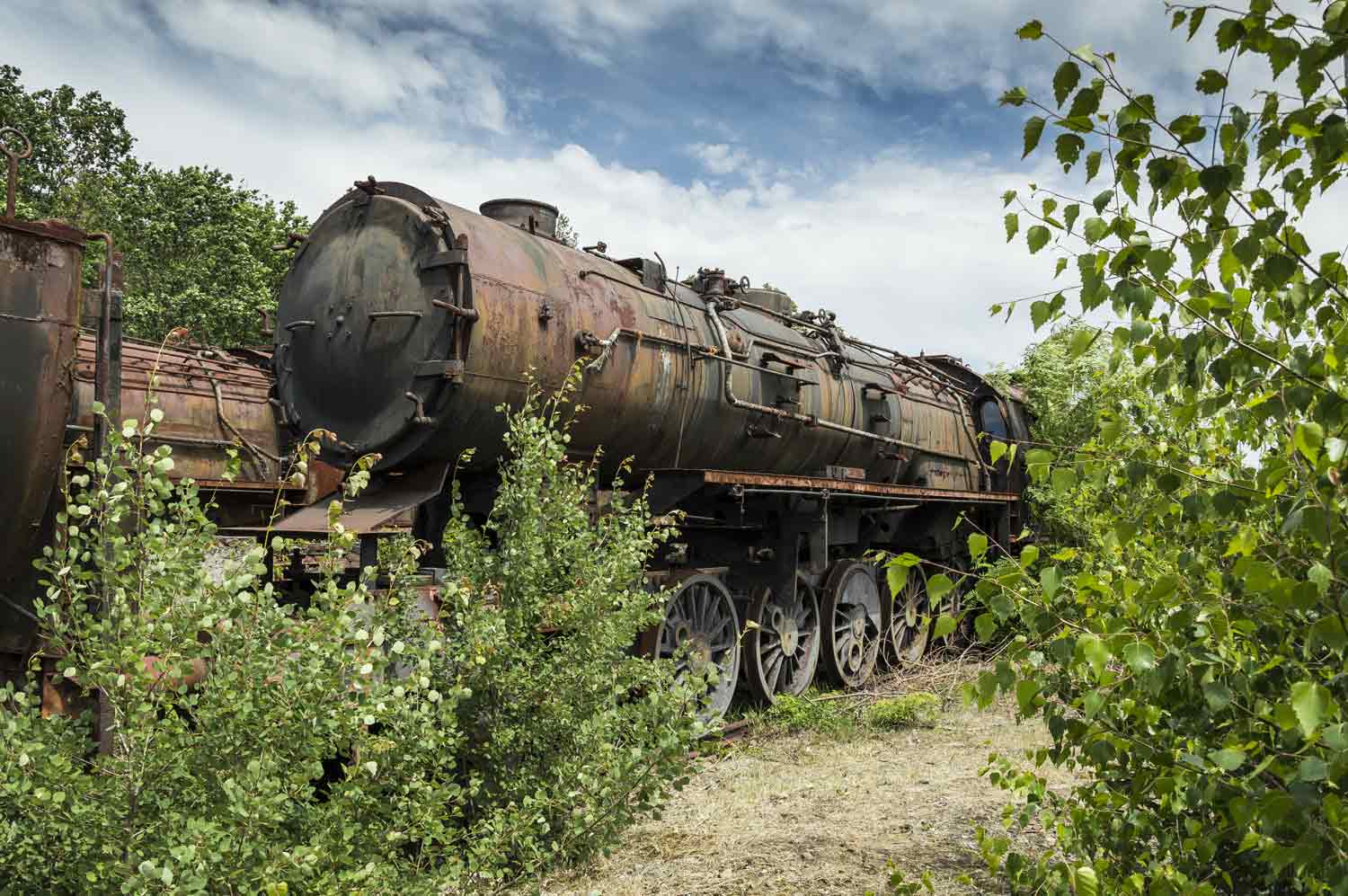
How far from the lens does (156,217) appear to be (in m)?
23.4

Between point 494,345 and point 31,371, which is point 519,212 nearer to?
point 494,345

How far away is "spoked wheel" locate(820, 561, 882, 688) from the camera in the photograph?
31.7 ft

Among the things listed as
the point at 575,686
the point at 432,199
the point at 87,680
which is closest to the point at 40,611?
the point at 87,680

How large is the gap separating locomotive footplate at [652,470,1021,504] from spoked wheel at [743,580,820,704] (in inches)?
39.8

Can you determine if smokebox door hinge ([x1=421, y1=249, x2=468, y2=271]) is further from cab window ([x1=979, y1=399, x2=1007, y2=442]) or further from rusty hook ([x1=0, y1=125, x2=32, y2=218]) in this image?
cab window ([x1=979, y1=399, x2=1007, y2=442])

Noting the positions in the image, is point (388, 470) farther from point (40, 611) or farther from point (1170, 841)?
point (1170, 841)

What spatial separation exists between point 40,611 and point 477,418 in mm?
3259

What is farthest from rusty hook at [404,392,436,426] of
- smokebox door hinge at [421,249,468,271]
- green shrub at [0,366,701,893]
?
green shrub at [0,366,701,893]

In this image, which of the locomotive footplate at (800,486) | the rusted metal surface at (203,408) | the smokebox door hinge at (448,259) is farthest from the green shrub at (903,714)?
the rusted metal surface at (203,408)

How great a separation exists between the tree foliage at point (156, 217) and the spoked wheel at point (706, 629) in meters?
16.7

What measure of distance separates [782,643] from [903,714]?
4.08 feet

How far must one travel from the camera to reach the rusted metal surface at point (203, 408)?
8391 millimetres

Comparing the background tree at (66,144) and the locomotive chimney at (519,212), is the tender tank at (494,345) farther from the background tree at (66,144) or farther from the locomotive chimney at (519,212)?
→ the background tree at (66,144)

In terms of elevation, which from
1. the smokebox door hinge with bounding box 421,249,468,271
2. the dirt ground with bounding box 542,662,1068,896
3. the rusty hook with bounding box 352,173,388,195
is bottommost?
the dirt ground with bounding box 542,662,1068,896
